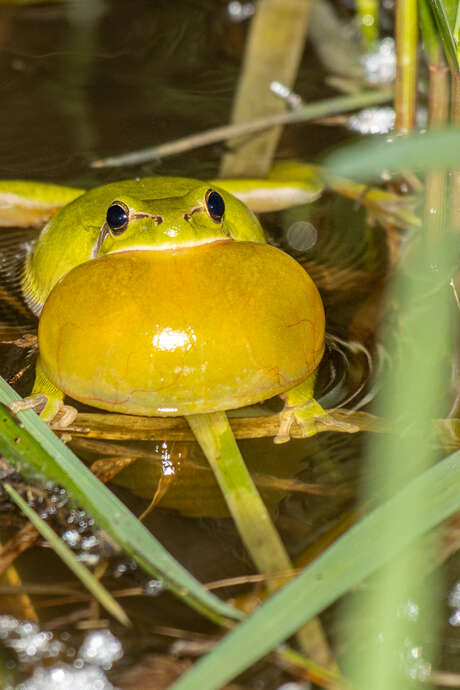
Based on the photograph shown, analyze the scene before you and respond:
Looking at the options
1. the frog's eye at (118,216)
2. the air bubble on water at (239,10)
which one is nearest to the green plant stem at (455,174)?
the frog's eye at (118,216)

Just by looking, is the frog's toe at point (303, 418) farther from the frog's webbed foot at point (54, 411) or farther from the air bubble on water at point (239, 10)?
the air bubble on water at point (239, 10)

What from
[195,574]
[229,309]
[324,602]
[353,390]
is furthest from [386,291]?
[324,602]

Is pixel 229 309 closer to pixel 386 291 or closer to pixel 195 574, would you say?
pixel 195 574

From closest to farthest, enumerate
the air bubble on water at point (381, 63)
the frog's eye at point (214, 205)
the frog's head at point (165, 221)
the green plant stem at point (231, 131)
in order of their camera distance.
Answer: the frog's head at point (165, 221) < the frog's eye at point (214, 205) < the green plant stem at point (231, 131) < the air bubble on water at point (381, 63)

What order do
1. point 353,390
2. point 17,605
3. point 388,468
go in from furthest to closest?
point 353,390 < point 17,605 < point 388,468

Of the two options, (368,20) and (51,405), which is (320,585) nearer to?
(51,405)

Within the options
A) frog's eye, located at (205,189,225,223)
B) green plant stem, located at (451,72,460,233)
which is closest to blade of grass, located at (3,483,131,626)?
frog's eye, located at (205,189,225,223)

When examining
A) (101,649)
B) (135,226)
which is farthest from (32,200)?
(101,649)
